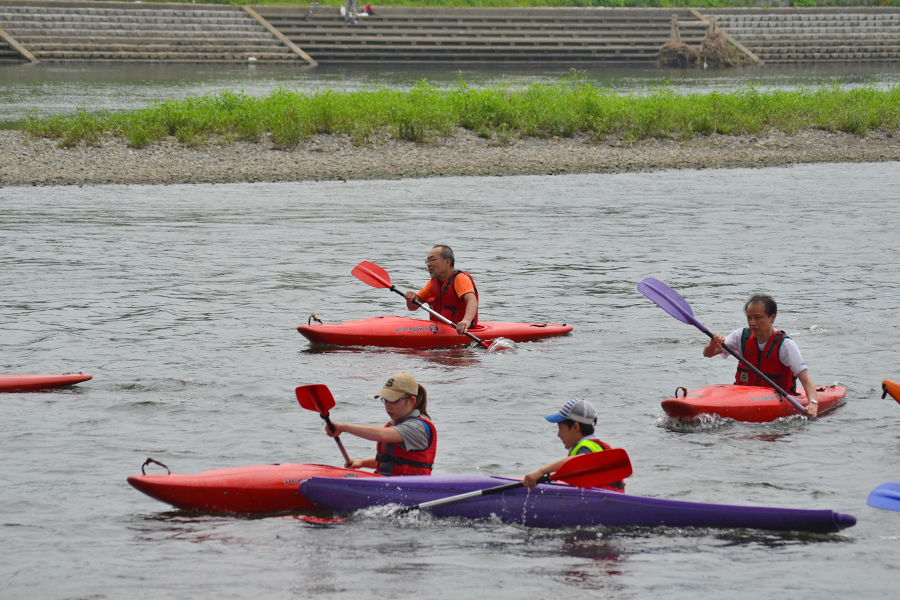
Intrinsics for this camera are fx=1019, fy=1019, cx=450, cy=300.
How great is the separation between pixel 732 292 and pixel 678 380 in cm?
365

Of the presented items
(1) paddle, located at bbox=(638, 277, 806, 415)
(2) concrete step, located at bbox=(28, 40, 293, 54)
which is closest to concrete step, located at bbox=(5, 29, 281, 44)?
(2) concrete step, located at bbox=(28, 40, 293, 54)

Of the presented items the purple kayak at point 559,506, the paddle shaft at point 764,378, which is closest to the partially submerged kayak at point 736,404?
the paddle shaft at point 764,378

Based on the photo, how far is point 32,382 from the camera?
8.34 metres

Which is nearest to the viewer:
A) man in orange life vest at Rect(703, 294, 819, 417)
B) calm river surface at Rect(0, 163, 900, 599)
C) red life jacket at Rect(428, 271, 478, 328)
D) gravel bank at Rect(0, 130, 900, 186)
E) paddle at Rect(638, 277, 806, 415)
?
calm river surface at Rect(0, 163, 900, 599)

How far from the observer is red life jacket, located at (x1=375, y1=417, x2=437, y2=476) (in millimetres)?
6047

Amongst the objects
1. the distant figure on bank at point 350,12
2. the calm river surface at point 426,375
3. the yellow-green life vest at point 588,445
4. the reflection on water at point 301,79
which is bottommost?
the calm river surface at point 426,375

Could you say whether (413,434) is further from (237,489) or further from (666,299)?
(666,299)

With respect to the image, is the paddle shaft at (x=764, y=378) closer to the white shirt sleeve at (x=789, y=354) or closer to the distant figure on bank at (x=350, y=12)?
the white shirt sleeve at (x=789, y=354)

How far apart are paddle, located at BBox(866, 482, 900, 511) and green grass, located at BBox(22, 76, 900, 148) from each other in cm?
1837

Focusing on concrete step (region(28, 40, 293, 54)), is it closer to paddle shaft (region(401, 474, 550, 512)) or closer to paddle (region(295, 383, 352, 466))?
paddle (region(295, 383, 352, 466))

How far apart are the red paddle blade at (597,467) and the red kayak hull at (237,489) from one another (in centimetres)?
122

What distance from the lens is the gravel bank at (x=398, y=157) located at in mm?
20438

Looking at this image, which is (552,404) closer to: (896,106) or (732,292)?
(732,292)

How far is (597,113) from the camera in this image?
24688 millimetres
